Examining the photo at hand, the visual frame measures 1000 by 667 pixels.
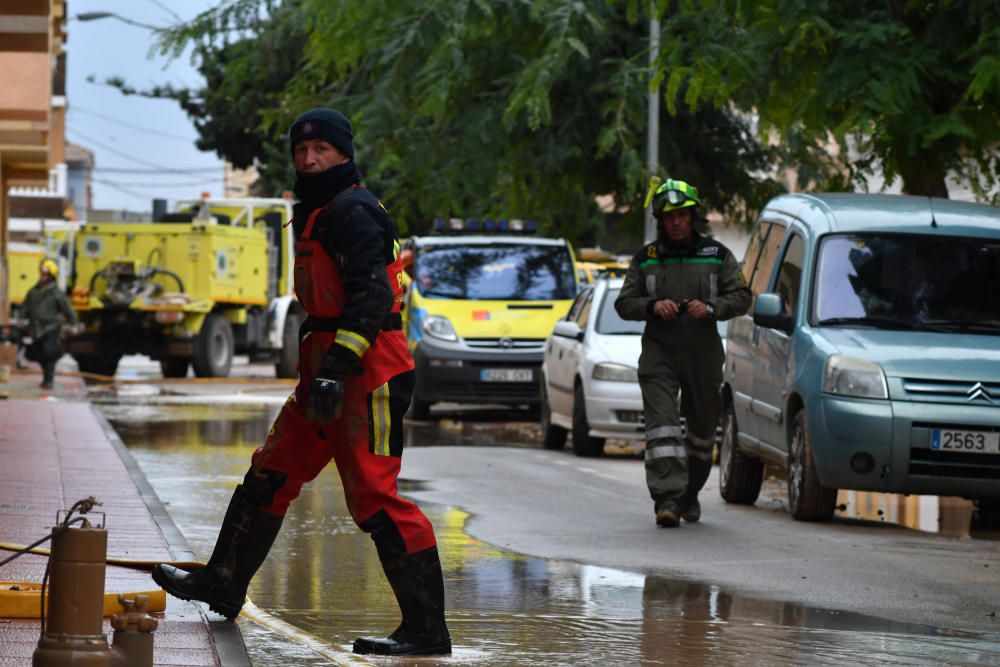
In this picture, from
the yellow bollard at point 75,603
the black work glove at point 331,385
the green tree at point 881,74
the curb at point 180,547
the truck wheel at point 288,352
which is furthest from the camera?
the truck wheel at point 288,352

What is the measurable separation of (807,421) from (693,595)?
3325 mm

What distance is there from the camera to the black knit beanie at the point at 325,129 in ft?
23.1

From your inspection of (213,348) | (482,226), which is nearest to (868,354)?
(482,226)

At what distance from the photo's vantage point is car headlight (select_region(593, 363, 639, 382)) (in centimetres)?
1731

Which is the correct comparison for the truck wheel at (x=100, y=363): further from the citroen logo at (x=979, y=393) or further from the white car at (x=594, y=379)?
the citroen logo at (x=979, y=393)

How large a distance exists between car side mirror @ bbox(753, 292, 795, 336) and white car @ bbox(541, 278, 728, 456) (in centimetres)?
437

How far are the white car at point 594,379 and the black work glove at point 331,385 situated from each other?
10278 mm

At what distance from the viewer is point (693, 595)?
8750 millimetres

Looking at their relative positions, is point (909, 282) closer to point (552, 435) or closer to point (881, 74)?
point (881, 74)

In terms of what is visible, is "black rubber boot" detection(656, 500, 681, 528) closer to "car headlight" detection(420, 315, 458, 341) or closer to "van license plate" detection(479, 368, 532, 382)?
"van license plate" detection(479, 368, 532, 382)

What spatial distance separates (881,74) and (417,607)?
10068 millimetres

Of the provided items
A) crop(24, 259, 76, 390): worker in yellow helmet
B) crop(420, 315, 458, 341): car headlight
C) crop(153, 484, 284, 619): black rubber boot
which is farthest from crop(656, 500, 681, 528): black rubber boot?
crop(24, 259, 76, 390): worker in yellow helmet

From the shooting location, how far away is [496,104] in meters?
25.5

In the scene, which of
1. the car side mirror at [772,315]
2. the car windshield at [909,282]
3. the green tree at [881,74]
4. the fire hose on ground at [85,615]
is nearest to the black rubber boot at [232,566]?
the fire hose on ground at [85,615]
